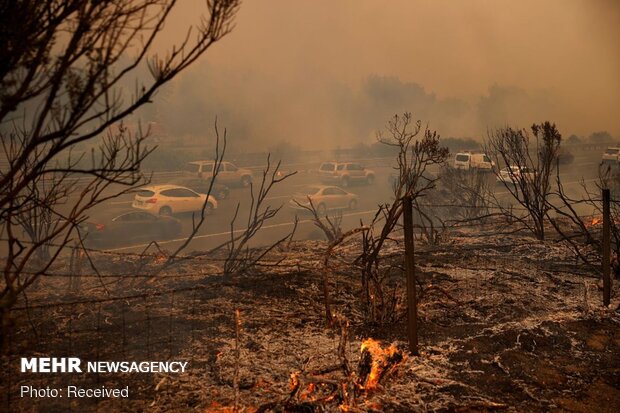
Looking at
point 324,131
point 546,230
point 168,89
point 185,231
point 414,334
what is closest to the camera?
point 414,334

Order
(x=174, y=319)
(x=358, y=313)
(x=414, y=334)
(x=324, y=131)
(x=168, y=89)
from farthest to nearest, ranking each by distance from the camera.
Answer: (x=324, y=131) → (x=168, y=89) → (x=358, y=313) → (x=174, y=319) → (x=414, y=334)

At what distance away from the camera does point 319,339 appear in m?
6.27

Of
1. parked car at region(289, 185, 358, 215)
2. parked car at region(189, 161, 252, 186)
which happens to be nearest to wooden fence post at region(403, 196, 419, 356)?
parked car at region(289, 185, 358, 215)

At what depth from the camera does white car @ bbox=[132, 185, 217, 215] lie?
1881 cm

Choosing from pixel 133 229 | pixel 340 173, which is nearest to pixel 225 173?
pixel 340 173

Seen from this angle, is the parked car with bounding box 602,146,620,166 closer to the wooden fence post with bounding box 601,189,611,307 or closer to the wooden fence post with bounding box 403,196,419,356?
the wooden fence post with bounding box 601,189,611,307

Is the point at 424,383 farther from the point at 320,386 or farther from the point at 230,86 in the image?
the point at 230,86

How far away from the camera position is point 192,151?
108 feet

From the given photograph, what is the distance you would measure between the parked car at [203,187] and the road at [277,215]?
1.38 feet

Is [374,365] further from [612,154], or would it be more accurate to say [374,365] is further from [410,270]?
[612,154]

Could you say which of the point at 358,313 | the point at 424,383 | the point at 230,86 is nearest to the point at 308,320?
the point at 358,313

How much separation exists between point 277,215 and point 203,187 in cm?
435

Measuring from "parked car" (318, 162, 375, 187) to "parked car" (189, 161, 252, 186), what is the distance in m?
4.24

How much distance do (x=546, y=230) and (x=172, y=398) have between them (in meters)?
13.2
